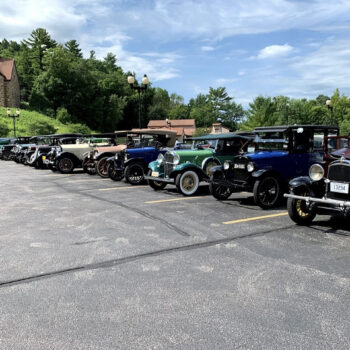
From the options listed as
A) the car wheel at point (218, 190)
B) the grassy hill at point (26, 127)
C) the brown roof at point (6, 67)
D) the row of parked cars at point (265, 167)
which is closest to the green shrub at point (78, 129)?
the grassy hill at point (26, 127)

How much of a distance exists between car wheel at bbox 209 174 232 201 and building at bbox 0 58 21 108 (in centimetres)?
7149

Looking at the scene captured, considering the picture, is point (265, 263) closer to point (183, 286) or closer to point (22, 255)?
point (183, 286)

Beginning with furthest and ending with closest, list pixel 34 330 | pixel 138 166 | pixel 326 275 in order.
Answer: pixel 138 166
pixel 326 275
pixel 34 330

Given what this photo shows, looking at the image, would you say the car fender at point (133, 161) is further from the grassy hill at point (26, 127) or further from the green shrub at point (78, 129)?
the green shrub at point (78, 129)

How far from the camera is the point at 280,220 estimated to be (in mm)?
6879

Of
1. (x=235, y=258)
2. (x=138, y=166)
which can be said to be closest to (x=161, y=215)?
(x=235, y=258)

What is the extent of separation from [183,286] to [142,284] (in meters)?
0.45

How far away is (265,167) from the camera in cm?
841

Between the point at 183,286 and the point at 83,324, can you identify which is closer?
the point at 83,324

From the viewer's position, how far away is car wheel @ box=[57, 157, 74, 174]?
1720cm

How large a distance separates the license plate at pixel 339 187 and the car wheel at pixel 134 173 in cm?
787

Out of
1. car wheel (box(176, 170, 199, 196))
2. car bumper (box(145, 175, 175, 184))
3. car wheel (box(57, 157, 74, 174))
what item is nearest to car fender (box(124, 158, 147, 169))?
car bumper (box(145, 175, 175, 184))

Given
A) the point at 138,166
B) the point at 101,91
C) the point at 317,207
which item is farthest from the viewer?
the point at 101,91

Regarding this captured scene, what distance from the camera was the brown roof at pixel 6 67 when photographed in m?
71.7
